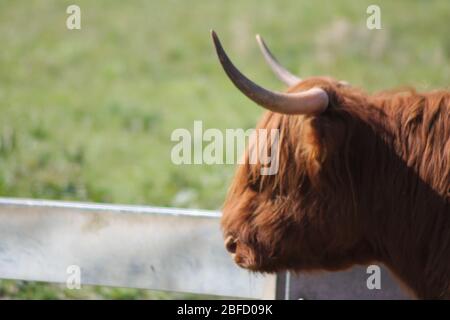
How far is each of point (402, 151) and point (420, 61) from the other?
1050 centimetres

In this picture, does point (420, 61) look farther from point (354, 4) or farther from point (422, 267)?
point (422, 267)

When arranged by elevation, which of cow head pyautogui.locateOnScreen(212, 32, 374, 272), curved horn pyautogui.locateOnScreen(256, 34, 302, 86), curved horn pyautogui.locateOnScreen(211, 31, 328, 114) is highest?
curved horn pyautogui.locateOnScreen(256, 34, 302, 86)

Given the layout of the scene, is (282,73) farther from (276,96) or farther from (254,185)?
(276,96)

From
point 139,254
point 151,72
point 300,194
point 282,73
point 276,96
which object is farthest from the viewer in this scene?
point 151,72

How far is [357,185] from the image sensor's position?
4.27m

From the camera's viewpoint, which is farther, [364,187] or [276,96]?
[364,187]

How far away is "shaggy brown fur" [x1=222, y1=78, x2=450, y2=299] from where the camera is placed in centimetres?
418

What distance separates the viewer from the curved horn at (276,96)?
3889mm

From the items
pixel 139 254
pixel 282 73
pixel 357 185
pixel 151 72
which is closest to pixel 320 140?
pixel 357 185

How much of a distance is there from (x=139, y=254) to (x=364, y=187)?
168cm

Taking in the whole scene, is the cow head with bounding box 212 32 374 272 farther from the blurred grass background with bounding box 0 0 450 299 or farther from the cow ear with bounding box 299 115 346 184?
the blurred grass background with bounding box 0 0 450 299

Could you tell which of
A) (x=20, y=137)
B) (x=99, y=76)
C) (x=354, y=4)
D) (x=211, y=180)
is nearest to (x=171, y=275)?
(x=211, y=180)

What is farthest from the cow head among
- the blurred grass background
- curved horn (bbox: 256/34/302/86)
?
the blurred grass background

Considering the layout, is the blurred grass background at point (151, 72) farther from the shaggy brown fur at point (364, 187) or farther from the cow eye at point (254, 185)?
the shaggy brown fur at point (364, 187)
